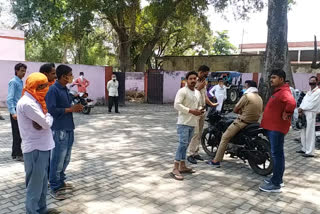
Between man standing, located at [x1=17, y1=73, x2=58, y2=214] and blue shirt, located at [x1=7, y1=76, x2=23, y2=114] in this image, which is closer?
man standing, located at [x1=17, y1=73, x2=58, y2=214]

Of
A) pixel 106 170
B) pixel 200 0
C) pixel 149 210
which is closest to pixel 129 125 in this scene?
pixel 106 170

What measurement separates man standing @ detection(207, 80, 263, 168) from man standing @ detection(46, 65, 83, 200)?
269 cm

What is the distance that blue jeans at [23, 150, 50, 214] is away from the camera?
3.07m

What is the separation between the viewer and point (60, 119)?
3.78 meters

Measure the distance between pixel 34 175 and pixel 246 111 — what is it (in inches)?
136

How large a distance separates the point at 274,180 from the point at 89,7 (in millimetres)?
16104

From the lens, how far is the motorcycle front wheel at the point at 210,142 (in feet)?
19.5

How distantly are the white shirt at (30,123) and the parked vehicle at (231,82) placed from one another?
13.3 metres

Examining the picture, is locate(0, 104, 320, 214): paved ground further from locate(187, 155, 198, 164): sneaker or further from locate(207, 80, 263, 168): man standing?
locate(207, 80, 263, 168): man standing

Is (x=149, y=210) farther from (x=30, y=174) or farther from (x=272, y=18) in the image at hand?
(x=272, y=18)

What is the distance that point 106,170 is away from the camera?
5.13 meters

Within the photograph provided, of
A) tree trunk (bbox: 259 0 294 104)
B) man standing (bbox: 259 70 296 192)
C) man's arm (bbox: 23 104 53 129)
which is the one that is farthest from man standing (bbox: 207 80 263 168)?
tree trunk (bbox: 259 0 294 104)

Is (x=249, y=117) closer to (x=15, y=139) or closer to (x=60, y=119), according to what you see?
(x=60, y=119)

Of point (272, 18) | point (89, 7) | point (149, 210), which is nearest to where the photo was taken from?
point (149, 210)
